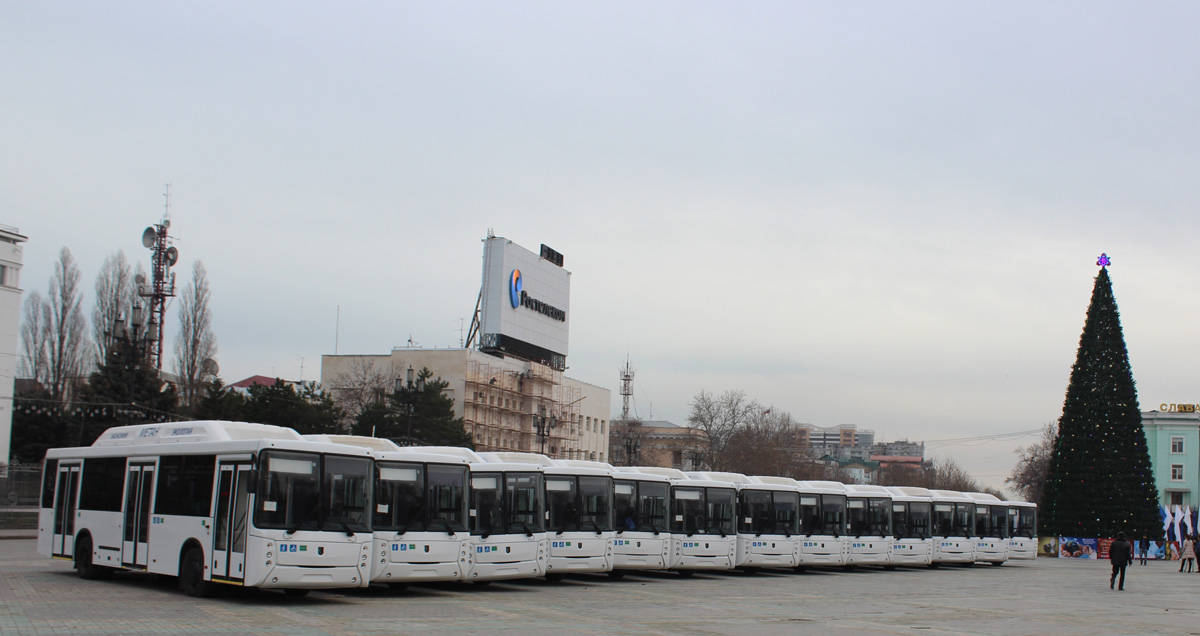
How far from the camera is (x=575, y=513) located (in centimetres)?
2391

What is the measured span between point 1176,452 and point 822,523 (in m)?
61.7

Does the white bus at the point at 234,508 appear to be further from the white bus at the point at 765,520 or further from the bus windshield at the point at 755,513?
the bus windshield at the point at 755,513

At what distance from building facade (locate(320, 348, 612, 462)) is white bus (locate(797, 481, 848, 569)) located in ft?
133

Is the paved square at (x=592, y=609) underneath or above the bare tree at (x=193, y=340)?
underneath

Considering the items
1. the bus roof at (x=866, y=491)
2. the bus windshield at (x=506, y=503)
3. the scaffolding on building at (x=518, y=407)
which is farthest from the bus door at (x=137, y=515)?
the scaffolding on building at (x=518, y=407)

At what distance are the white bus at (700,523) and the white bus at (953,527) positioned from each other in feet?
44.2

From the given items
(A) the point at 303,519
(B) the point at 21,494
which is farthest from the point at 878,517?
(B) the point at 21,494

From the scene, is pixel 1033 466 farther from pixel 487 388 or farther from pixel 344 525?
pixel 344 525

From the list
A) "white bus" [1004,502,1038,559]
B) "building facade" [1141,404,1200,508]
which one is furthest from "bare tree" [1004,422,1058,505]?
"white bus" [1004,502,1038,559]

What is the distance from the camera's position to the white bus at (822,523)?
108ft

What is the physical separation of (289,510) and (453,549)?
3766mm

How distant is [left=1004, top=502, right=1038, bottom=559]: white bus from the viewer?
143 ft

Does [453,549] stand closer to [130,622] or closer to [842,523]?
[130,622]

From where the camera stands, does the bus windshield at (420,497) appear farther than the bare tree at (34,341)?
No
